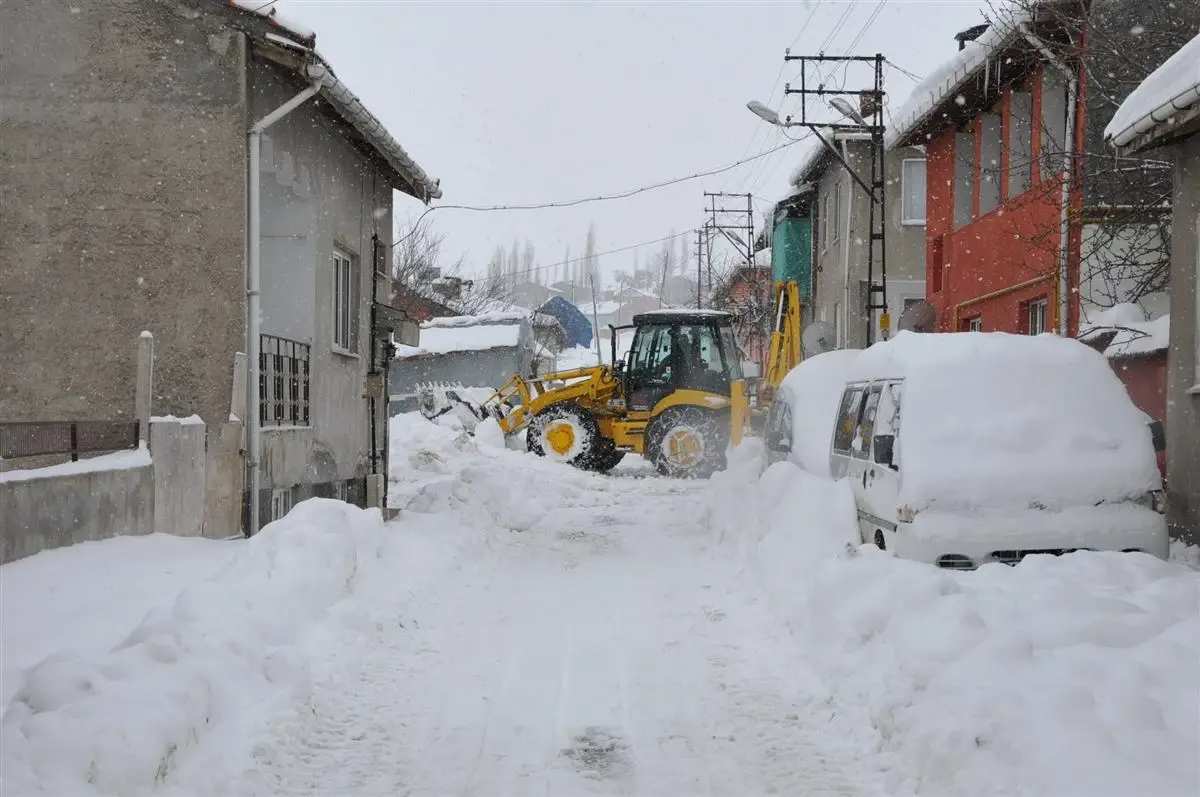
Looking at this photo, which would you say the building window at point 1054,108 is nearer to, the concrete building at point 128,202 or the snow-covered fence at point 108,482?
the concrete building at point 128,202

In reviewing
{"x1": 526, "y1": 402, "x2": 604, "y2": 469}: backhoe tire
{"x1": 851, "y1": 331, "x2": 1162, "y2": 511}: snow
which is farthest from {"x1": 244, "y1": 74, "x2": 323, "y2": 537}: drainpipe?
{"x1": 526, "y1": 402, "x2": 604, "y2": 469}: backhoe tire

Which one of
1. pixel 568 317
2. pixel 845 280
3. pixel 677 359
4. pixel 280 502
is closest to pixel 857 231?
pixel 845 280

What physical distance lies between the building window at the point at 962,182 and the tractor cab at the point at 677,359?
4833mm

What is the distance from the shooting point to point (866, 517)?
→ 8281 millimetres

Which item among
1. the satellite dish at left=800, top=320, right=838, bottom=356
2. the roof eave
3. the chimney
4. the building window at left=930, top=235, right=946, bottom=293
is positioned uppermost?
the chimney

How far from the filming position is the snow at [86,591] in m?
5.33

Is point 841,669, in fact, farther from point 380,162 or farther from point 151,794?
point 380,162

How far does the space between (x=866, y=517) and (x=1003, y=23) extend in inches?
378

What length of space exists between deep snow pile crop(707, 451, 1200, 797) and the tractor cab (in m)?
13.6

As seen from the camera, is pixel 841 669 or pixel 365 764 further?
pixel 841 669

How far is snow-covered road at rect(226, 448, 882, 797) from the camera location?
14.9ft

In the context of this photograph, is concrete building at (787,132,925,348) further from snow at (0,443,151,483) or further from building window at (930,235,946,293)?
snow at (0,443,151,483)

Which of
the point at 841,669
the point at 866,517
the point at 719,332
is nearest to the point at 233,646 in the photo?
the point at 841,669

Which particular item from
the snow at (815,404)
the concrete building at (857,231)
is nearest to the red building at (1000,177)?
the snow at (815,404)
